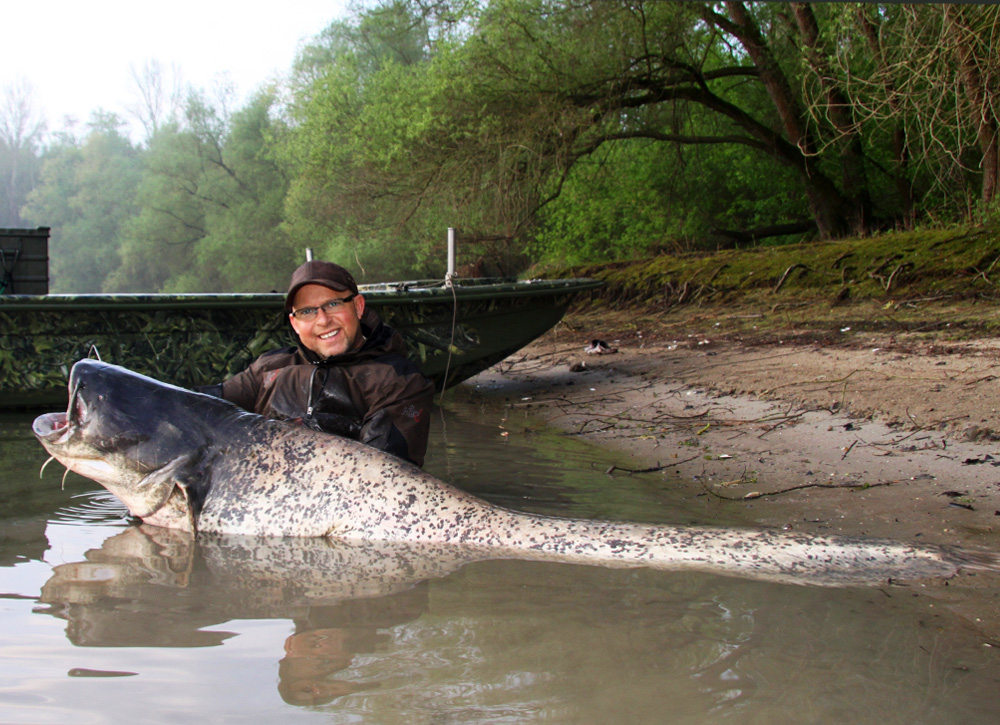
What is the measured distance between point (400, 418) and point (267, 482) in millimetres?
624

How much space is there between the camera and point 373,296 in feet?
22.6

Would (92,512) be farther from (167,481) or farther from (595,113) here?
(595,113)

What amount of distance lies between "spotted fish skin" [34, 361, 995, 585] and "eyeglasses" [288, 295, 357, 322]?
54 cm

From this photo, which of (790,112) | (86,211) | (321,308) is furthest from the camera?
(86,211)

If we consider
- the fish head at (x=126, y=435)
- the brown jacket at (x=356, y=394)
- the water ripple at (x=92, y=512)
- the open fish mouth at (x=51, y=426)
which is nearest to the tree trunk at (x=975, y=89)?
the brown jacket at (x=356, y=394)

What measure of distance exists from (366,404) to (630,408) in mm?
3481

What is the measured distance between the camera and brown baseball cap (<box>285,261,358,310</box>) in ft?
11.3

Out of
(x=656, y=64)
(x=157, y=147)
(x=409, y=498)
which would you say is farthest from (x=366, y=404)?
(x=157, y=147)

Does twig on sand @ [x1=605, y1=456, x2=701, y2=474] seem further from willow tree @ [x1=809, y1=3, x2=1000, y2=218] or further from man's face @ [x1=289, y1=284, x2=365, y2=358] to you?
willow tree @ [x1=809, y1=3, x2=1000, y2=218]

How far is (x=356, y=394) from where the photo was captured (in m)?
3.54

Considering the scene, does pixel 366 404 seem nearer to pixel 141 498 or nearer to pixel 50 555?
pixel 141 498

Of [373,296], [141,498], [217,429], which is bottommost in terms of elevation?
[141,498]

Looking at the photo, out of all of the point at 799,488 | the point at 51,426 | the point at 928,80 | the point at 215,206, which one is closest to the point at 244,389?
the point at 51,426

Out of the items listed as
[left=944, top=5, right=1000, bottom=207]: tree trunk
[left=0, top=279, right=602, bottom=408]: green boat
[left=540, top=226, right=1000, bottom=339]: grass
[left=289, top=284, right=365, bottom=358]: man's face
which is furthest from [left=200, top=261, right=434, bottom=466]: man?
[left=540, top=226, right=1000, bottom=339]: grass
